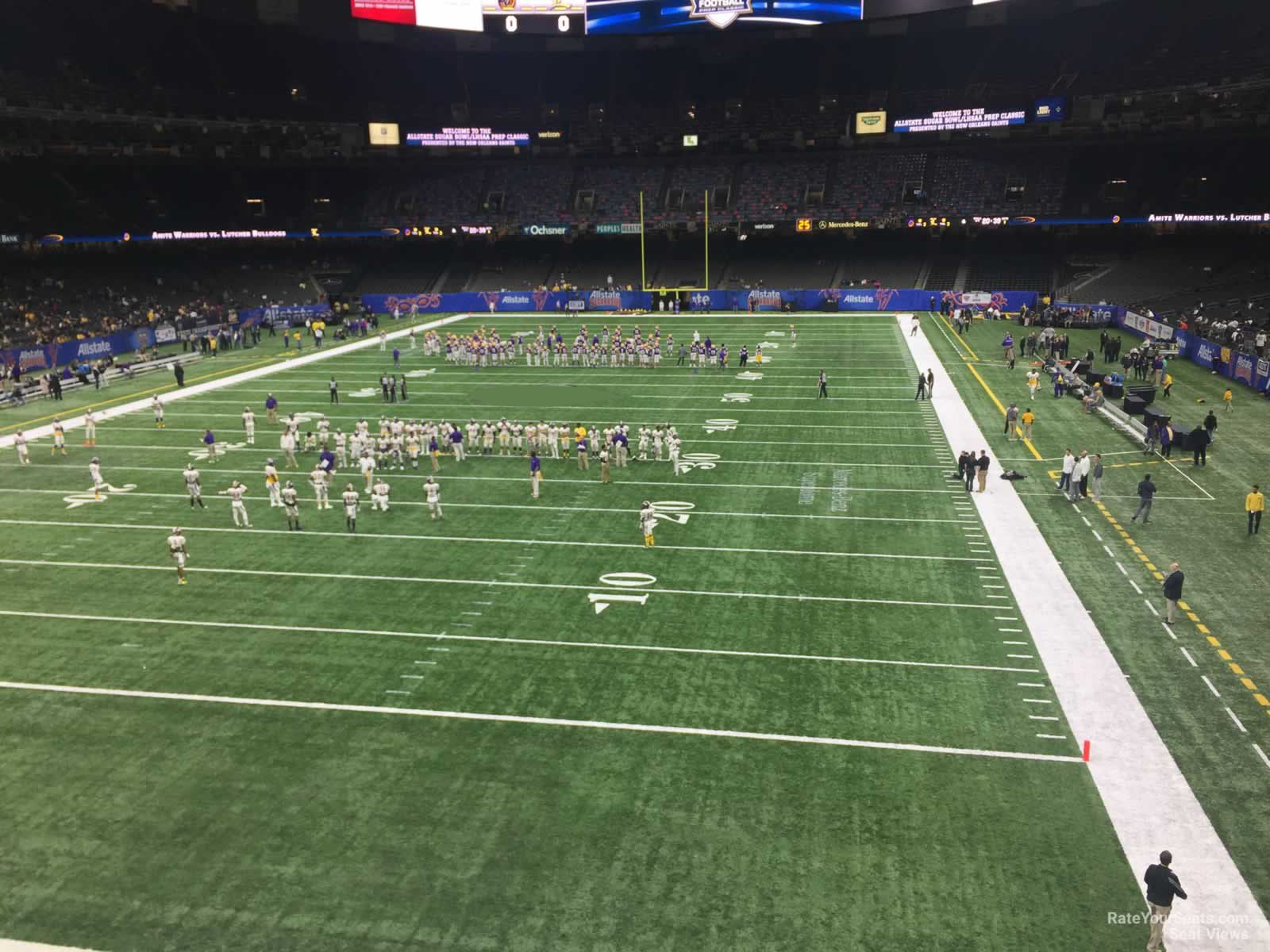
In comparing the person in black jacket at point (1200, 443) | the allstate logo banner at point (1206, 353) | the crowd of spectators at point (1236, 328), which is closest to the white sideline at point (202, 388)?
the person in black jacket at point (1200, 443)

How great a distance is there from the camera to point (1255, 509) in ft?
62.7

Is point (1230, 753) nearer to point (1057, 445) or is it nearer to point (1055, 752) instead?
point (1055, 752)

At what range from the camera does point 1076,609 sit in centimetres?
1588

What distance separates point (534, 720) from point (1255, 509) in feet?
51.7

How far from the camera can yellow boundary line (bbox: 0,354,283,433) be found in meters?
32.5

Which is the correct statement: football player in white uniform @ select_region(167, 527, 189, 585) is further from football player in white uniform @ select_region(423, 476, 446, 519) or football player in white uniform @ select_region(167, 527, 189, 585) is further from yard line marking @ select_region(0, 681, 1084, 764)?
football player in white uniform @ select_region(423, 476, 446, 519)

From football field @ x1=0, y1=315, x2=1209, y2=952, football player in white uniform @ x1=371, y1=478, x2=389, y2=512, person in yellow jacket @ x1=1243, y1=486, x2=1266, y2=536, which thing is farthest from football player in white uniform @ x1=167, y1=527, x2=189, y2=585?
person in yellow jacket @ x1=1243, y1=486, x2=1266, y2=536

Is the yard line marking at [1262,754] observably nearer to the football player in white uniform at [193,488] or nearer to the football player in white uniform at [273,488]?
the football player in white uniform at [273,488]

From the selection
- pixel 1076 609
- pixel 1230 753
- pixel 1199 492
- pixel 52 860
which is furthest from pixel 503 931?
pixel 1199 492

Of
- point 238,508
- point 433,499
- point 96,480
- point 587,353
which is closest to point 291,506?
point 238,508

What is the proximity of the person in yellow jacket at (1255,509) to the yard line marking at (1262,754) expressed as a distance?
911 centimetres

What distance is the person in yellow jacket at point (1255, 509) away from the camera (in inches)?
749

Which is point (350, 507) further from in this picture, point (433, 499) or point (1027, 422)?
point (1027, 422)

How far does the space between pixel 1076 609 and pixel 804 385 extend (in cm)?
2096
